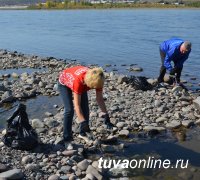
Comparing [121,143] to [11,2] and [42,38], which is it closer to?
[42,38]

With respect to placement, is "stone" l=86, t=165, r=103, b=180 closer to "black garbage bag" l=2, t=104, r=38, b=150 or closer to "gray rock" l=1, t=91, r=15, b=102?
"black garbage bag" l=2, t=104, r=38, b=150

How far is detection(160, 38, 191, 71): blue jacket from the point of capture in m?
12.9

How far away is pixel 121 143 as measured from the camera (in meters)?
9.06

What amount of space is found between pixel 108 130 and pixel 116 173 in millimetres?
2071

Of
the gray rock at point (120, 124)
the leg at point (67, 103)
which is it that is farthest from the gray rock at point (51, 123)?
the leg at point (67, 103)

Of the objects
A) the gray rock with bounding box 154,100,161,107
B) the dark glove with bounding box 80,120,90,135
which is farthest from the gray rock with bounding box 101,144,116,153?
the gray rock with bounding box 154,100,161,107

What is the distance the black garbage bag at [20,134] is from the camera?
315 inches

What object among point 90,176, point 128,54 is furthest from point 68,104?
point 128,54

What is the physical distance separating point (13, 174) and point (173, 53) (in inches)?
307

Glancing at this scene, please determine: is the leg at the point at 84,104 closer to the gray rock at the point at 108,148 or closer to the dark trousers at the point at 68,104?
the dark trousers at the point at 68,104

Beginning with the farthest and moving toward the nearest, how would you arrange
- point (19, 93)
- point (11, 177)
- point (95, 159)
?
point (19, 93) → point (95, 159) → point (11, 177)

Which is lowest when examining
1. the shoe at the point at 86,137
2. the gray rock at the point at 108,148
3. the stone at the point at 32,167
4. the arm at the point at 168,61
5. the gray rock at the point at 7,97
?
the gray rock at the point at 7,97

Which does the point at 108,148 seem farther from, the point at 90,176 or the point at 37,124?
the point at 37,124

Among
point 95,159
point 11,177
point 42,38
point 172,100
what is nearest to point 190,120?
point 172,100
